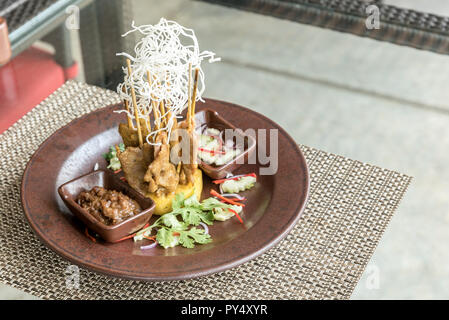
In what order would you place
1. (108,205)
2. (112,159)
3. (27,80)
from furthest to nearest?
(27,80), (112,159), (108,205)

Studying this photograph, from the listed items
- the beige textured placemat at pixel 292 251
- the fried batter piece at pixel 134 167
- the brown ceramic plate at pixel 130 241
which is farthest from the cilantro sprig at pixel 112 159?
the beige textured placemat at pixel 292 251

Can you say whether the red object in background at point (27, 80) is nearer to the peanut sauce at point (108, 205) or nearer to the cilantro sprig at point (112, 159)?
the cilantro sprig at point (112, 159)

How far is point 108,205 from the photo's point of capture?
1263 millimetres

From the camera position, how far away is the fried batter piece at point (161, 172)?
4.25ft

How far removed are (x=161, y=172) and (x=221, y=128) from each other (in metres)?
0.24

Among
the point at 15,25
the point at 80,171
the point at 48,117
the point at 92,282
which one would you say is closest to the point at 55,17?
the point at 15,25

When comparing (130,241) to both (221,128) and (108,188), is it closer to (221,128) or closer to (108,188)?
(108,188)

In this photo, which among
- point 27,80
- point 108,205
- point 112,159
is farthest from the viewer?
point 27,80

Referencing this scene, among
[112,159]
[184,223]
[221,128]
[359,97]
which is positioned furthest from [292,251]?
[359,97]

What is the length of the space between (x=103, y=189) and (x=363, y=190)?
0.60m

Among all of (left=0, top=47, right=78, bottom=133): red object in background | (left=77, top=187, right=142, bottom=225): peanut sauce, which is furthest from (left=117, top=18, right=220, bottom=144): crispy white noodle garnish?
(left=0, top=47, right=78, bottom=133): red object in background

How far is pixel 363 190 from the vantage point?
1507 mm

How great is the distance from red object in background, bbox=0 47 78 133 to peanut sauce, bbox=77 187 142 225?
23.0 inches
